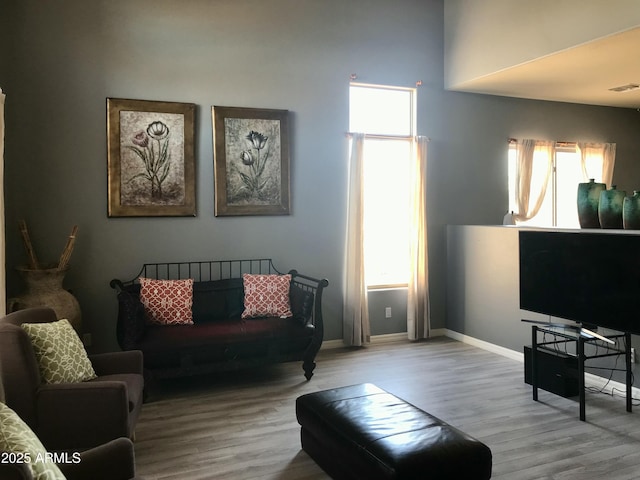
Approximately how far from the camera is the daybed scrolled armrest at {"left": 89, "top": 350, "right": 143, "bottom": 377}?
11.4ft

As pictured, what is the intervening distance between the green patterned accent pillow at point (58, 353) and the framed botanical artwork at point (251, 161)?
2.37 m

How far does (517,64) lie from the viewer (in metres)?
5.22

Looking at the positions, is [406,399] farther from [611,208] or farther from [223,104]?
[223,104]

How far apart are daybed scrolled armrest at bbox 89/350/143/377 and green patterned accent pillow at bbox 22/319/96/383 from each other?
0.23m

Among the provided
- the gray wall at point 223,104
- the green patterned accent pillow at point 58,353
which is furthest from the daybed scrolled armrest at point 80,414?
the gray wall at point 223,104

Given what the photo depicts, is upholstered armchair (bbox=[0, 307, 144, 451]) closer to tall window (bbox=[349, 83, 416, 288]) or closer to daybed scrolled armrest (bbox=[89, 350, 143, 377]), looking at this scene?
daybed scrolled armrest (bbox=[89, 350, 143, 377])

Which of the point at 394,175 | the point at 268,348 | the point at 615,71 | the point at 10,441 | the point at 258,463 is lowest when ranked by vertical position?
the point at 258,463

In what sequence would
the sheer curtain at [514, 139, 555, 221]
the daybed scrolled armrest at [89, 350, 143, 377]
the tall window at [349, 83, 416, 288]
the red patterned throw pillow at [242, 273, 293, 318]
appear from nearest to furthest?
1. the daybed scrolled armrest at [89, 350, 143, 377]
2. the red patterned throw pillow at [242, 273, 293, 318]
3. the tall window at [349, 83, 416, 288]
4. the sheer curtain at [514, 139, 555, 221]

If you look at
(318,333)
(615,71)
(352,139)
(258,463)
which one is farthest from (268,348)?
(615,71)

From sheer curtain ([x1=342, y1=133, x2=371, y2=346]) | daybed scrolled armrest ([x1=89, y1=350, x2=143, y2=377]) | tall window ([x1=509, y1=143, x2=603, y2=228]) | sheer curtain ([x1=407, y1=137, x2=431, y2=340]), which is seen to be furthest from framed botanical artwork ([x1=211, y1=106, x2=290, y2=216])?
tall window ([x1=509, y1=143, x2=603, y2=228])

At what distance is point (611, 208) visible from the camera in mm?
4246

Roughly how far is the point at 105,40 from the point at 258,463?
3.91 m

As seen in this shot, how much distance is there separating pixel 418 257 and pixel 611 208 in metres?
2.22

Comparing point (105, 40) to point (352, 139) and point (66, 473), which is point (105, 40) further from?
point (66, 473)
